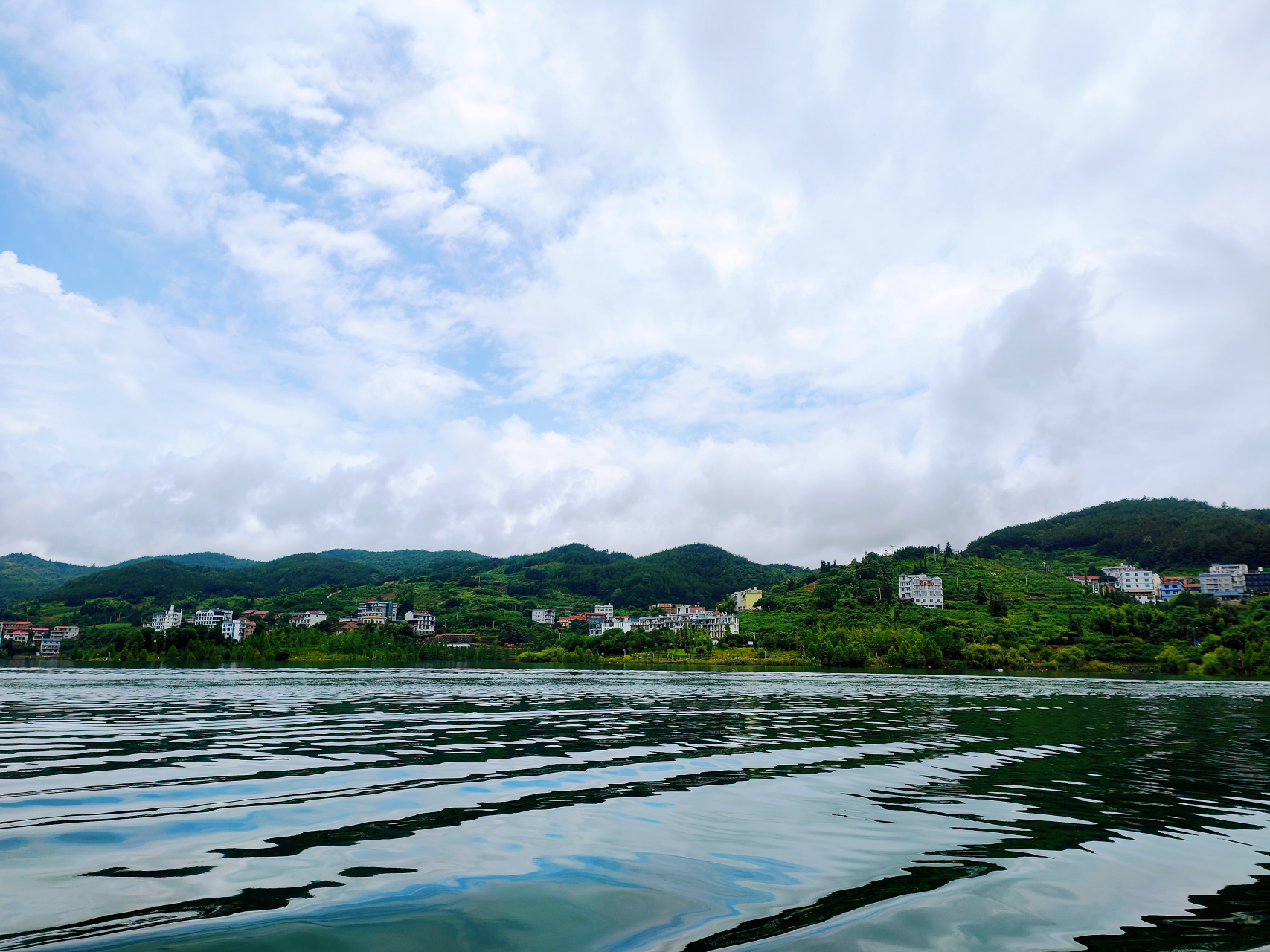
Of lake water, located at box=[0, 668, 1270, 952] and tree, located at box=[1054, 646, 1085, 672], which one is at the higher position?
lake water, located at box=[0, 668, 1270, 952]

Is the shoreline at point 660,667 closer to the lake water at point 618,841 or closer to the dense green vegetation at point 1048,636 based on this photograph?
the dense green vegetation at point 1048,636

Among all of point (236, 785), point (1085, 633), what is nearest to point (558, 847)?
point (236, 785)

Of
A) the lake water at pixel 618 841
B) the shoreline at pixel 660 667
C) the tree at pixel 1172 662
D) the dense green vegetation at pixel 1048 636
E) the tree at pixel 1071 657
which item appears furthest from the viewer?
the tree at pixel 1071 657

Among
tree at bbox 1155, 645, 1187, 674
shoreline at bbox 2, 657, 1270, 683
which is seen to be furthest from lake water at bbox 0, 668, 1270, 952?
tree at bbox 1155, 645, 1187, 674

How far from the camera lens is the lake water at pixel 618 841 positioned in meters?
5.52

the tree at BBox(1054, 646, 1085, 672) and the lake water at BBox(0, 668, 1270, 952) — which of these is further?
the tree at BBox(1054, 646, 1085, 672)

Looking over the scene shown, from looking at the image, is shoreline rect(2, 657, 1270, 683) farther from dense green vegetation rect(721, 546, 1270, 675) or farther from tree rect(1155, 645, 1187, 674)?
dense green vegetation rect(721, 546, 1270, 675)

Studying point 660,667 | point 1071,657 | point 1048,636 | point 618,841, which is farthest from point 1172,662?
point 618,841

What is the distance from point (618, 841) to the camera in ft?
28.0

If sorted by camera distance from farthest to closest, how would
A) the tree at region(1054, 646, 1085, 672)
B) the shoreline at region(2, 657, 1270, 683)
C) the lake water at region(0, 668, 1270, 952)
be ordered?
the tree at region(1054, 646, 1085, 672)
the shoreline at region(2, 657, 1270, 683)
the lake water at region(0, 668, 1270, 952)

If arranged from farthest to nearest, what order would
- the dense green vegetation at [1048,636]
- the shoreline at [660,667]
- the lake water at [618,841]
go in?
1. the dense green vegetation at [1048,636]
2. the shoreline at [660,667]
3. the lake water at [618,841]

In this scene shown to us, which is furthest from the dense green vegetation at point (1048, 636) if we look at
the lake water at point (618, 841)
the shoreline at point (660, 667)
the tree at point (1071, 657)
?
the lake water at point (618, 841)

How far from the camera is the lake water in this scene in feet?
A: 18.1

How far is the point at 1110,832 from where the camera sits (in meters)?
9.52
